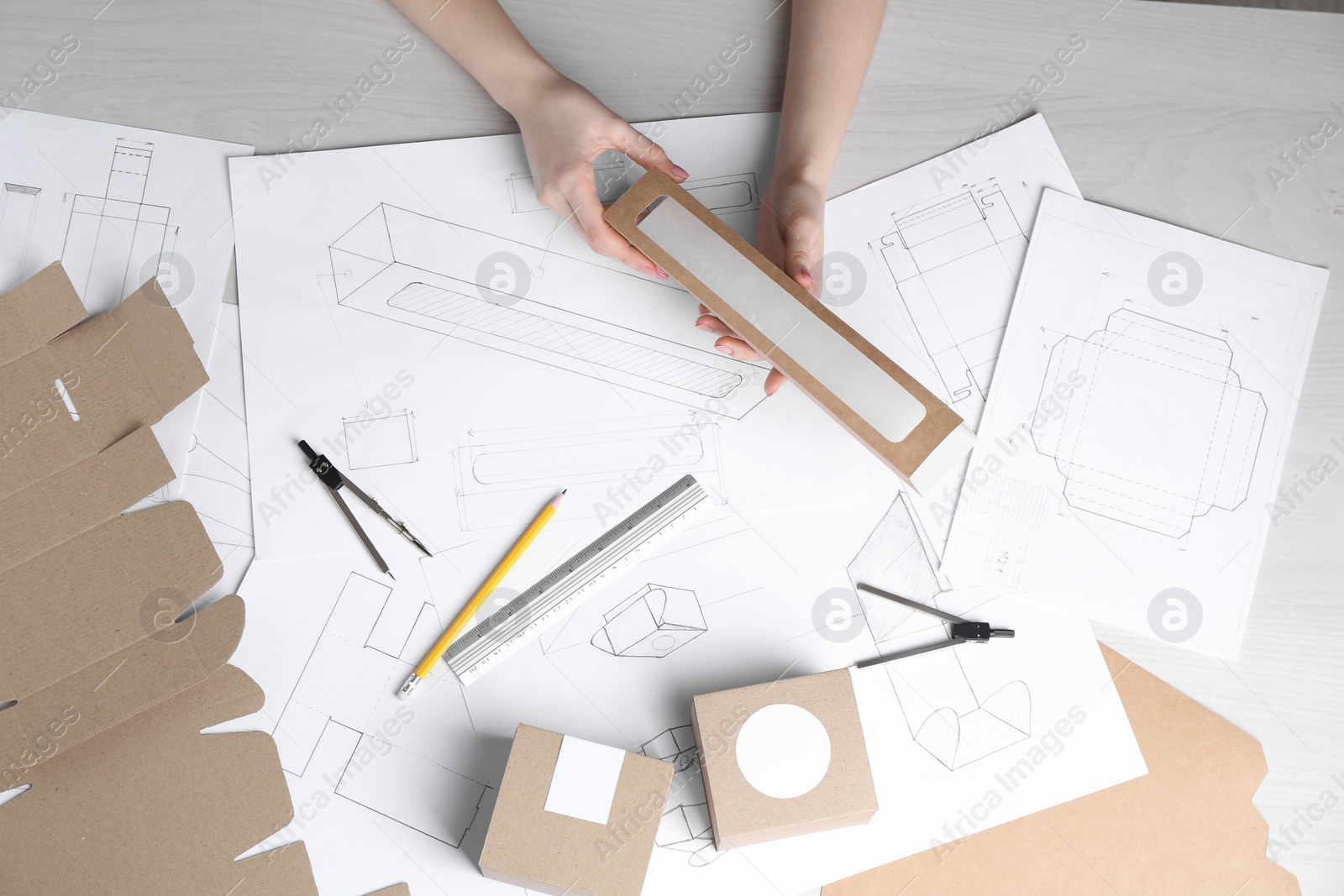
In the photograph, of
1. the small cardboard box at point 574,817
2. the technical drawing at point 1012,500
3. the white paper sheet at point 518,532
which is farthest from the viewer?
the technical drawing at point 1012,500

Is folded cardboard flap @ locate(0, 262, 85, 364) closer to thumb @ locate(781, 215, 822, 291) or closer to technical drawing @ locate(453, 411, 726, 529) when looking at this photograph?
technical drawing @ locate(453, 411, 726, 529)

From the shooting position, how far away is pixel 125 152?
3.44 feet

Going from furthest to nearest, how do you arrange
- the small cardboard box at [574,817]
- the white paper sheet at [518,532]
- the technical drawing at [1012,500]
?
the technical drawing at [1012,500] → the white paper sheet at [518,532] → the small cardboard box at [574,817]

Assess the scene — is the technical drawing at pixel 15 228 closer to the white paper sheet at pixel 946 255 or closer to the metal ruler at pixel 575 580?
the metal ruler at pixel 575 580

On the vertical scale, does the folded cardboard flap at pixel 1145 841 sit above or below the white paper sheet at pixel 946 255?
below

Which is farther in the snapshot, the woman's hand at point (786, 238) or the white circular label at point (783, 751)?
the woman's hand at point (786, 238)

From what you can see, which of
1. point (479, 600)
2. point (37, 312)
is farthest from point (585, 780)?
point (37, 312)

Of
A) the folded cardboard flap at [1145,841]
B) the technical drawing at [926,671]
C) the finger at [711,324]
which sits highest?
the finger at [711,324]

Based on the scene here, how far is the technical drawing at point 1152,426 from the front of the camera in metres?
0.98

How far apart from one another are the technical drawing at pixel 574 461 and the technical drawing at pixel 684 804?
282 mm

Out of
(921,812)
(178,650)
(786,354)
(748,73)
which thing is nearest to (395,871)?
(178,650)

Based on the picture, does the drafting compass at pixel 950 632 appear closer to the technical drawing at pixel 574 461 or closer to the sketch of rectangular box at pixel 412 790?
the technical drawing at pixel 574 461

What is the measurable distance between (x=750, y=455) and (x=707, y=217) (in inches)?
11.4

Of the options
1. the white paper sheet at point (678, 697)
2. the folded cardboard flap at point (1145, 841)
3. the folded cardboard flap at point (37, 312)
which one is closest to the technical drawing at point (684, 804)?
the white paper sheet at point (678, 697)
